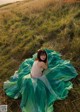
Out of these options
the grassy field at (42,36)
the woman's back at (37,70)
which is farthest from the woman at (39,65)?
the grassy field at (42,36)

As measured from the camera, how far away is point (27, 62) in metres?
6.35

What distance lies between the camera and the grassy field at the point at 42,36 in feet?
20.0

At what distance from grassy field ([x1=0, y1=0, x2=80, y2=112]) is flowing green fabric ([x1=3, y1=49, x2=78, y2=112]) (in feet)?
0.48

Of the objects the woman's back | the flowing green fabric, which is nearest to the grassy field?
the flowing green fabric

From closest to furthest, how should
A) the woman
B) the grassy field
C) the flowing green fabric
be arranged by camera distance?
the flowing green fabric < the woman < the grassy field

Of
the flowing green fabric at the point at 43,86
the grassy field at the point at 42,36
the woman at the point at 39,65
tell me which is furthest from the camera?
the grassy field at the point at 42,36

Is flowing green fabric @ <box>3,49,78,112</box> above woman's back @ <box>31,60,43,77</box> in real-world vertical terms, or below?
below

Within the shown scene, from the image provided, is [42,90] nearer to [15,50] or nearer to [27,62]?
[27,62]

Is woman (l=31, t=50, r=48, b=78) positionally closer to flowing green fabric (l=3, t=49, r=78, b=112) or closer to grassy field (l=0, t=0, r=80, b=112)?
flowing green fabric (l=3, t=49, r=78, b=112)

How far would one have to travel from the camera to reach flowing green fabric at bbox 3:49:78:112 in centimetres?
517

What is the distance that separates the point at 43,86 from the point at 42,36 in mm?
2448

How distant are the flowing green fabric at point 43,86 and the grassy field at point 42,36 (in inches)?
5.8

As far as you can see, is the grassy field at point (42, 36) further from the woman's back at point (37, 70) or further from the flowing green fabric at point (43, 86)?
the woman's back at point (37, 70)

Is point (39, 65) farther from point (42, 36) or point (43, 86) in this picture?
point (42, 36)
